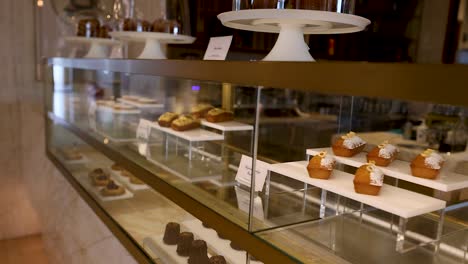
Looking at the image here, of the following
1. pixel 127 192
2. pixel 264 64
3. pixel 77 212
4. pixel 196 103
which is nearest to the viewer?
pixel 264 64

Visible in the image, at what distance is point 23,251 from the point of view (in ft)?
9.87

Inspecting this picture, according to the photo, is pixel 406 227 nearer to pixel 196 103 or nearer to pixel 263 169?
pixel 263 169

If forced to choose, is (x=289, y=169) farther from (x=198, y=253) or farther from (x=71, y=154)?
(x=71, y=154)

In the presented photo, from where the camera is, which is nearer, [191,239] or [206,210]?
[206,210]

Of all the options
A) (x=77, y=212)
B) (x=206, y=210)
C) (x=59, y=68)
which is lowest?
(x=77, y=212)

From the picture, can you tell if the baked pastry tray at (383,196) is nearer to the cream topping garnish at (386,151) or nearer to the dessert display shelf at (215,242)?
the cream topping garnish at (386,151)

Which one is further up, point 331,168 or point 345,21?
point 345,21

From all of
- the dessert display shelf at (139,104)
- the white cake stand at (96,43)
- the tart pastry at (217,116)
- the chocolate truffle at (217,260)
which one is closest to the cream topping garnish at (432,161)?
the chocolate truffle at (217,260)

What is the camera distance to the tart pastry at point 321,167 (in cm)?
86

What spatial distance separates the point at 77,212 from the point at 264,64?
1.56 metres

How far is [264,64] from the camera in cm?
68

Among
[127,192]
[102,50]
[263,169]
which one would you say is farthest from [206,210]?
[102,50]

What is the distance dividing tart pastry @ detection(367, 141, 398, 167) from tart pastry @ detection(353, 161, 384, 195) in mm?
105

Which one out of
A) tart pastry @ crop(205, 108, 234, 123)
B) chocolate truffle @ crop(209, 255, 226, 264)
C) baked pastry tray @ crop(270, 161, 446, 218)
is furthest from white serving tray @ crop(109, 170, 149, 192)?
baked pastry tray @ crop(270, 161, 446, 218)
